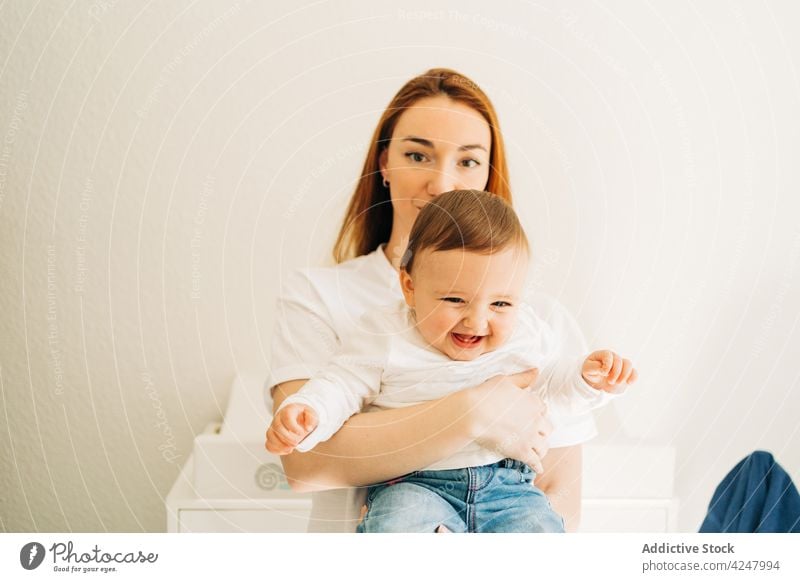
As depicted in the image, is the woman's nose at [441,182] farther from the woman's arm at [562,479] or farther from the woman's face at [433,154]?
the woman's arm at [562,479]

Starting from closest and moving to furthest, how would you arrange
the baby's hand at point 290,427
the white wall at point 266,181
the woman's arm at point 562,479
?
the baby's hand at point 290,427
the woman's arm at point 562,479
the white wall at point 266,181

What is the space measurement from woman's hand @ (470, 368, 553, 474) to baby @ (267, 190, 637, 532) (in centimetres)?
1

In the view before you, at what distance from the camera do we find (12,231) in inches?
38.8

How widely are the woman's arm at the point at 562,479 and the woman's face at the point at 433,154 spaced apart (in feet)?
0.89

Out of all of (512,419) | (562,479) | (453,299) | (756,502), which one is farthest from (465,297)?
(756,502)

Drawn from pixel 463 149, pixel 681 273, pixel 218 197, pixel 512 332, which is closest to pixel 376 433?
pixel 512 332

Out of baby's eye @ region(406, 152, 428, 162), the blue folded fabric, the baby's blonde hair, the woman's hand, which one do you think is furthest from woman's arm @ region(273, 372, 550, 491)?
the blue folded fabric

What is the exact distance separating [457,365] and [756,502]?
0.49 metres

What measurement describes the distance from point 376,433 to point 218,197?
42 cm

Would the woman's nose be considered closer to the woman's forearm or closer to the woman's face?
the woman's face

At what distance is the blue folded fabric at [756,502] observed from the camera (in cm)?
104

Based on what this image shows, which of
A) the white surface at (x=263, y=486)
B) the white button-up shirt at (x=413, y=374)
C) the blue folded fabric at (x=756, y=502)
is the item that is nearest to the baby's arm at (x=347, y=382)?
the white button-up shirt at (x=413, y=374)

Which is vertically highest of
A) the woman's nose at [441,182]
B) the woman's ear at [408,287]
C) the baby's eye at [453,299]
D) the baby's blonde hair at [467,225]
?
the woman's nose at [441,182]
